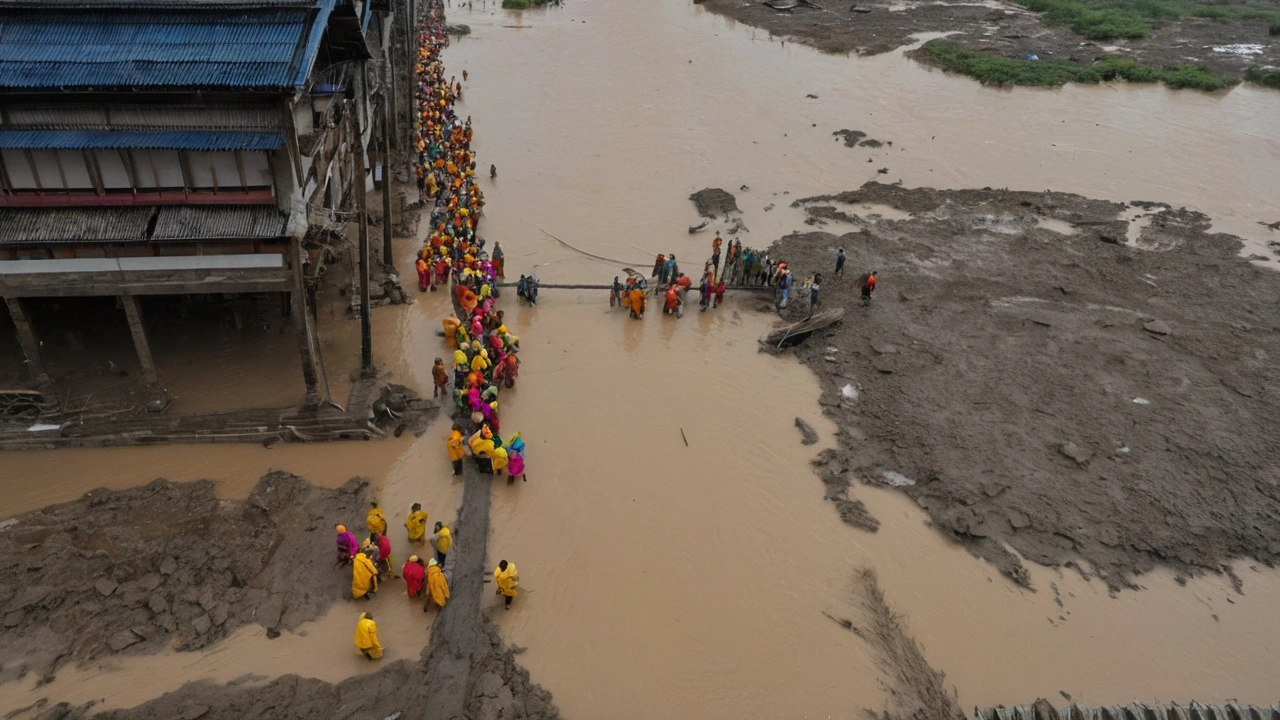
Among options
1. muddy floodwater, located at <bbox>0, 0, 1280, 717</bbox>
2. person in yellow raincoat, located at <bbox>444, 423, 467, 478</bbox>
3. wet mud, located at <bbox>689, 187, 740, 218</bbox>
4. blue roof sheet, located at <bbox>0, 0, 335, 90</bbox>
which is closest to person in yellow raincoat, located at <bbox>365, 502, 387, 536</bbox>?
muddy floodwater, located at <bbox>0, 0, 1280, 717</bbox>

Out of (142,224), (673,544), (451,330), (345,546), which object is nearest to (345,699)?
(345,546)

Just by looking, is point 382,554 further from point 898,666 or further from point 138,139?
point 898,666

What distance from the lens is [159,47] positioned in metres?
10.9

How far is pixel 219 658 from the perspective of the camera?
377 inches

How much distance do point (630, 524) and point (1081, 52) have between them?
46282 millimetres

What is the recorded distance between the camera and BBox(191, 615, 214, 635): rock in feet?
32.2

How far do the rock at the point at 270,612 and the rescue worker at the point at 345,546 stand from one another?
91 centimetres

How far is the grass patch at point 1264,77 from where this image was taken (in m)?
39.6

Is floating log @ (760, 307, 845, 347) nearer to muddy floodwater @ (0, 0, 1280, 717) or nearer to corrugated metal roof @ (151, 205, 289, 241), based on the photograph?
muddy floodwater @ (0, 0, 1280, 717)

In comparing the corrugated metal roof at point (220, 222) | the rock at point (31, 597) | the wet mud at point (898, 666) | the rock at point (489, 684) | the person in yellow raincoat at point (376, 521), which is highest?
the corrugated metal roof at point (220, 222)

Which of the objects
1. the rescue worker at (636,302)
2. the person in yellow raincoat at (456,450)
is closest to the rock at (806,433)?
the rescue worker at (636,302)

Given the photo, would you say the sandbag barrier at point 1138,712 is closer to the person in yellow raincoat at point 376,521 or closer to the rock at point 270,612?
the person in yellow raincoat at point 376,521

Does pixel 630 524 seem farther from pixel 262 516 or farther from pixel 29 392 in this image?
pixel 29 392

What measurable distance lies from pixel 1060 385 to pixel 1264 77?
121 ft
